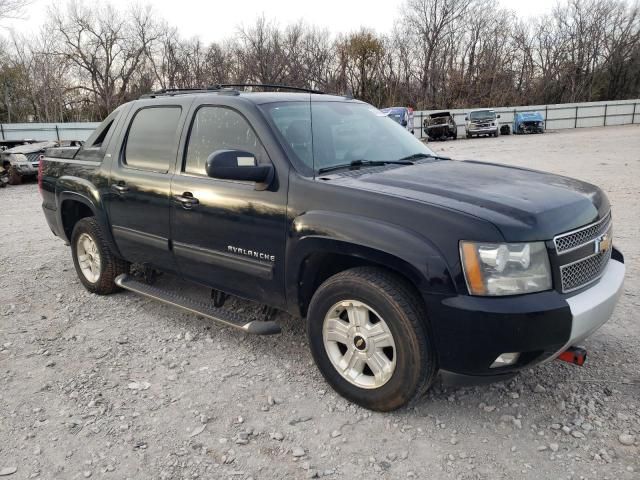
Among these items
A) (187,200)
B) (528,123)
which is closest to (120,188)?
(187,200)

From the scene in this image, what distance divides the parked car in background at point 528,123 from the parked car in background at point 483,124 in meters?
2.43

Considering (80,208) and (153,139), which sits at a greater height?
(153,139)

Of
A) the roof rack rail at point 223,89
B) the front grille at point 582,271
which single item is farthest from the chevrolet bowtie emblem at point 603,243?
A: the roof rack rail at point 223,89

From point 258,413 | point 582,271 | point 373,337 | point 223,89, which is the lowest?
point 258,413

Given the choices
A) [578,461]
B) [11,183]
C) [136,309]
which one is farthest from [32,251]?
[11,183]

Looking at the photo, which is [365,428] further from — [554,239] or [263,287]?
[554,239]

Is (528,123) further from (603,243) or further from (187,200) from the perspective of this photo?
(187,200)

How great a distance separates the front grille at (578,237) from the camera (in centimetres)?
261

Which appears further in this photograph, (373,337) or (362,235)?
(373,337)

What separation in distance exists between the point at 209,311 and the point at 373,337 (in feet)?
Result: 4.49

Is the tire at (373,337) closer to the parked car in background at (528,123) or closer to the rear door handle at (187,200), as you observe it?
the rear door handle at (187,200)

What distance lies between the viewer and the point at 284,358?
3648 millimetres

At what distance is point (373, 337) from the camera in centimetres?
286

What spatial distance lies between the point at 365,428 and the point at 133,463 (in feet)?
3.96
